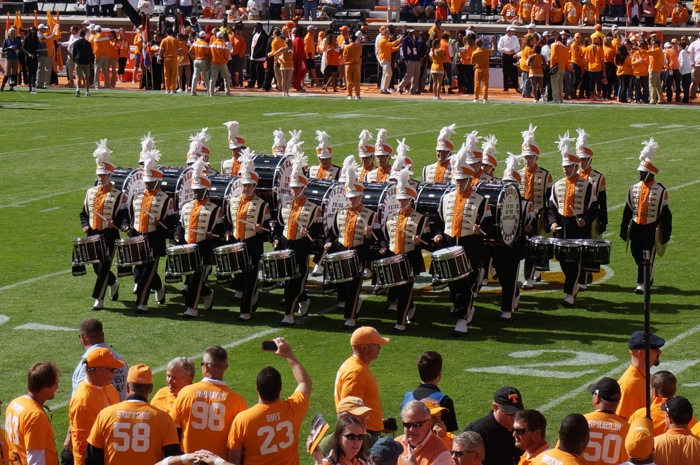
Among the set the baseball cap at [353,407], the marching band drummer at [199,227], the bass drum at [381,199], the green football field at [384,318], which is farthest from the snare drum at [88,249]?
the baseball cap at [353,407]

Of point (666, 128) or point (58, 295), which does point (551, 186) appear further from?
point (666, 128)

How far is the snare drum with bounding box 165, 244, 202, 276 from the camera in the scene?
1513 centimetres

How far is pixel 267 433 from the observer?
816 centimetres

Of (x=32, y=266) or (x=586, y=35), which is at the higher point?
(x=586, y=35)

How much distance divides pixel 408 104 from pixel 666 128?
7395mm

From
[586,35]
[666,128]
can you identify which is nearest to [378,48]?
[586,35]

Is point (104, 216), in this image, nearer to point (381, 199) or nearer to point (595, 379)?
point (381, 199)

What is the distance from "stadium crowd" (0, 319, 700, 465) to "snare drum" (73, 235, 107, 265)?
22.5 feet

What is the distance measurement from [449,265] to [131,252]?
3.58 metres

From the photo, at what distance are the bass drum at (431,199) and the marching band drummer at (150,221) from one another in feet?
9.10

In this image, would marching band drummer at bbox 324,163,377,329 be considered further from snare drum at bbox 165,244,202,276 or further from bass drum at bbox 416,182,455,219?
snare drum at bbox 165,244,202,276

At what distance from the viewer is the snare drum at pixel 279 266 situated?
581 inches

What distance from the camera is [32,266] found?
59.1ft

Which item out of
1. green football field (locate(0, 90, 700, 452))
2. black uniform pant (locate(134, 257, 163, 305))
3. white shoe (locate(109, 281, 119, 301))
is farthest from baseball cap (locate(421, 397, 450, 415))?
white shoe (locate(109, 281, 119, 301))
